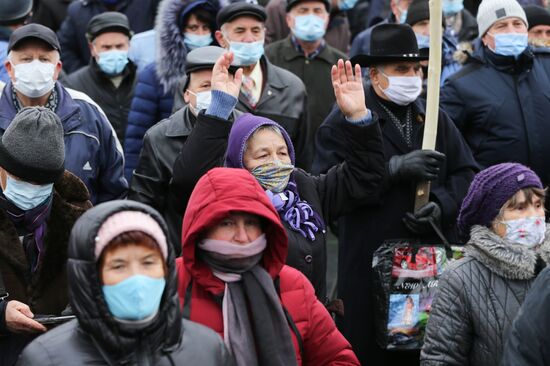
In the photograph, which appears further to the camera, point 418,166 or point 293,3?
point 293,3

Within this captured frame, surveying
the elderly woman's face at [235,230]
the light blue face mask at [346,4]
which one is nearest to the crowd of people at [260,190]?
the elderly woman's face at [235,230]

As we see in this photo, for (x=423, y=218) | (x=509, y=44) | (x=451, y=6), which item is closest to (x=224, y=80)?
(x=423, y=218)

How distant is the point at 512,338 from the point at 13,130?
2.52m

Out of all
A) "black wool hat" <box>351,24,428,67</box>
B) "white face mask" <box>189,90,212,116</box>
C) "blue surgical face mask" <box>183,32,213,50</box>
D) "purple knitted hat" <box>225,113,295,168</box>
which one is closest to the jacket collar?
"white face mask" <box>189,90,212,116</box>

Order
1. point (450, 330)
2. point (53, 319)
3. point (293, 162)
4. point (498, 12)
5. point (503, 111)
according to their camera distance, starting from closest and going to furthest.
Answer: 1. point (53, 319)
2. point (450, 330)
3. point (293, 162)
4. point (503, 111)
5. point (498, 12)

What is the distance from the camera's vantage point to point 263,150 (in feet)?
18.9

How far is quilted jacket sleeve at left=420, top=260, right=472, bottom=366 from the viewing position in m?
5.35

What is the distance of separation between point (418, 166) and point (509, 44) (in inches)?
67.5

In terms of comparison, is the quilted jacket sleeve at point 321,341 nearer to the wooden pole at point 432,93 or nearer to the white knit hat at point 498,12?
the wooden pole at point 432,93

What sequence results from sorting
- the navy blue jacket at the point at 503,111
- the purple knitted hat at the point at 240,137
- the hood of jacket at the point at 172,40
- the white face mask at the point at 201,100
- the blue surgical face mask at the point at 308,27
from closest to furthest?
the purple knitted hat at the point at 240,137
the white face mask at the point at 201,100
the navy blue jacket at the point at 503,111
the hood of jacket at the point at 172,40
the blue surgical face mask at the point at 308,27

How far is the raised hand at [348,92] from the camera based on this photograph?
254 inches

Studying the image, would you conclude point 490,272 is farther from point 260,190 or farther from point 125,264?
point 125,264

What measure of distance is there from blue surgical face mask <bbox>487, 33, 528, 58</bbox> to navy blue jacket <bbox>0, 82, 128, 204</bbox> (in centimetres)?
280

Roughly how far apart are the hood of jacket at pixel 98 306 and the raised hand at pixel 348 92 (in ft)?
7.82
